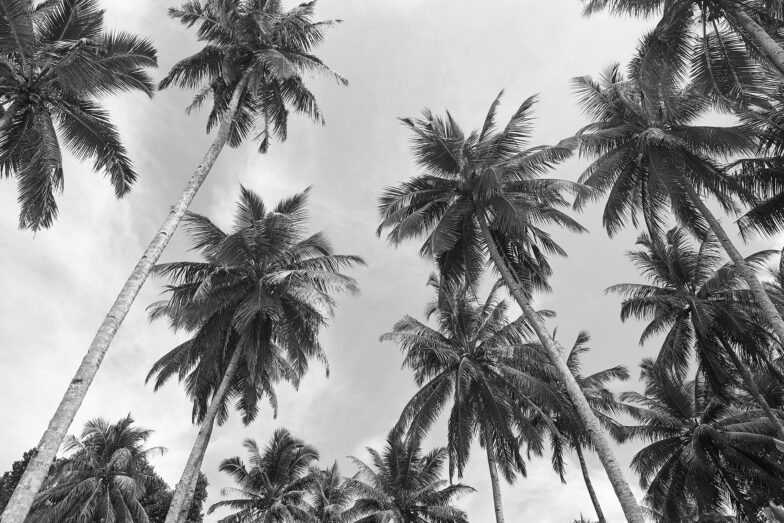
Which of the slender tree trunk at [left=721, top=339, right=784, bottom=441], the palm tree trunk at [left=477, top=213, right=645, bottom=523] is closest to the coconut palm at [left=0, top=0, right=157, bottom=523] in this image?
the palm tree trunk at [left=477, top=213, right=645, bottom=523]

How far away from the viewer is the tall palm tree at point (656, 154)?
15.8 meters

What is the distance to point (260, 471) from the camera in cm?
2936

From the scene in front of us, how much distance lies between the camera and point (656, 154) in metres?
16.5

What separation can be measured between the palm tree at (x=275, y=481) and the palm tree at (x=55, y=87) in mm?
21465

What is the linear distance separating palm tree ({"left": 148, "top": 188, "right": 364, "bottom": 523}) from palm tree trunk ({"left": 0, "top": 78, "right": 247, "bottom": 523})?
5804 mm

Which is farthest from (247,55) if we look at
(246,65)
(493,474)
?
(493,474)

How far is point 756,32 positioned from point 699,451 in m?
18.7

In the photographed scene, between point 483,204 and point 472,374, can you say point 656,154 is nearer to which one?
point 483,204

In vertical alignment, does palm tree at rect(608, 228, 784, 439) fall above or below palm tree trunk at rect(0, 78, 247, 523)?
above

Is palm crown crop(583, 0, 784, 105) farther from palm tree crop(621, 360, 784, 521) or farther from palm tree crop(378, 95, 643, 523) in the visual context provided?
palm tree crop(621, 360, 784, 521)

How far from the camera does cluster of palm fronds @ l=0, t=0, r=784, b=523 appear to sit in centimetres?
1163

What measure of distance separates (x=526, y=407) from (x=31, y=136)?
Result: 2035 centimetres

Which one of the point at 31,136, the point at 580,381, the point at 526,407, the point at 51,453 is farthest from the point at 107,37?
the point at 580,381

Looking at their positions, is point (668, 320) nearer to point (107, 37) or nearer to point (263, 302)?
point (263, 302)
